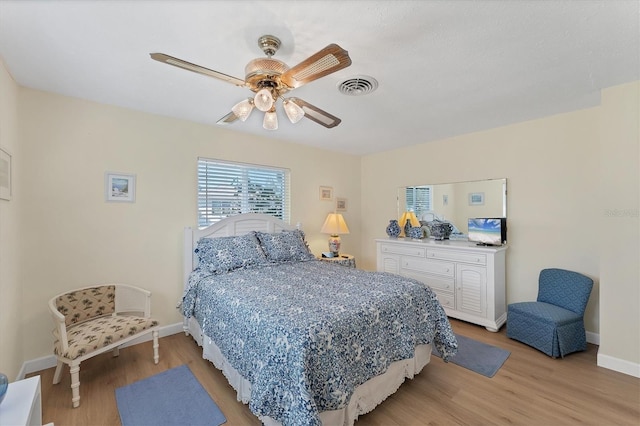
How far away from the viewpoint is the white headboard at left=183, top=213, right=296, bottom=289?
3006 mm

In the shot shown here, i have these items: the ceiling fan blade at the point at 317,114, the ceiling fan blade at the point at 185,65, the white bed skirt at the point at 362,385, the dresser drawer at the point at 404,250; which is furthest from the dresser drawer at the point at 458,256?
the ceiling fan blade at the point at 185,65

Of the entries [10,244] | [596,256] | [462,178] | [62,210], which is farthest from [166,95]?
[596,256]

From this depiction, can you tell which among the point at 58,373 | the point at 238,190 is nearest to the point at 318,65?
the point at 238,190

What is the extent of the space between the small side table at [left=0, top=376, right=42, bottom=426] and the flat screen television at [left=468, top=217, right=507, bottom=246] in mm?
3972

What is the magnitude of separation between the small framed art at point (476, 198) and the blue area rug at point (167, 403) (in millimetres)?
3577

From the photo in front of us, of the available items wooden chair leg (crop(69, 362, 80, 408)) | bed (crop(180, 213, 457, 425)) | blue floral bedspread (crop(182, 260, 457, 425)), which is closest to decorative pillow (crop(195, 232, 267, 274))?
bed (crop(180, 213, 457, 425))

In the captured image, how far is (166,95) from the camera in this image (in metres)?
2.44

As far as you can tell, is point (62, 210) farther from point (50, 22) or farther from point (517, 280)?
point (517, 280)

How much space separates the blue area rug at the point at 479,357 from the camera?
233 centimetres

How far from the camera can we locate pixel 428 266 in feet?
11.8

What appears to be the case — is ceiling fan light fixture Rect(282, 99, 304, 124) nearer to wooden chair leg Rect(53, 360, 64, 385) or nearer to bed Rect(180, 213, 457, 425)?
bed Rect(180, 213, 457, 425)

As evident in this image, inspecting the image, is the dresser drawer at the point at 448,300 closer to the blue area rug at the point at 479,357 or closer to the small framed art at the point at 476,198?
the blue area rug at the point at 479,357

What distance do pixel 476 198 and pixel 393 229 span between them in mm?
1235

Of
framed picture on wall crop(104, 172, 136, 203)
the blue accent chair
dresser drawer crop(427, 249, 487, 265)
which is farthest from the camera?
dresser drawer crop(427, 249, 487, 265)
